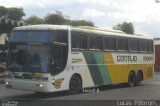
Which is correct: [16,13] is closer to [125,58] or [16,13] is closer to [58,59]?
[125,58]

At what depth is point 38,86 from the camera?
1975 cm

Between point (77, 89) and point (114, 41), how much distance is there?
4581 millimetres

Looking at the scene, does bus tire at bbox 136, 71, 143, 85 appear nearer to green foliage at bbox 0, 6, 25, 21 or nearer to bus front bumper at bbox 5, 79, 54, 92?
bus front bumper at bbox 5, 79, 54, 92

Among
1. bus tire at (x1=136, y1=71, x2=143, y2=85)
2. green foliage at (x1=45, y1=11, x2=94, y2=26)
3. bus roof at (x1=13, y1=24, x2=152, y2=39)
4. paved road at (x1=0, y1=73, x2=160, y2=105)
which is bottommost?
paved road at (x1=0, y1=73, x2=160, y2=105)

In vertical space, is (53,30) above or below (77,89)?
above

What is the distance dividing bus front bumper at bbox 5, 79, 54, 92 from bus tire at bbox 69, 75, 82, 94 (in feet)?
6.10

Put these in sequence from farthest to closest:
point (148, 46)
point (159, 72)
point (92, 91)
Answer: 1. point (159, 72)
2. point (148, 46)
3. point (92, 91)

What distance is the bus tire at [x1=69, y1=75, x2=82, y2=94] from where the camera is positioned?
2173cm

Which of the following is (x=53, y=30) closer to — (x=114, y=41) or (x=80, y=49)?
(x=80, y=49)

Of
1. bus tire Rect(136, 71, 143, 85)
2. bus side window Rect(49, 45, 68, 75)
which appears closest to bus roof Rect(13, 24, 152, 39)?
bus side window Rect(49, 45, 68, 75)

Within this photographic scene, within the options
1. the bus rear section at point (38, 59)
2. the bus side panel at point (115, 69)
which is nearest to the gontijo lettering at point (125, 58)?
the bus side panel at point (115, 69)

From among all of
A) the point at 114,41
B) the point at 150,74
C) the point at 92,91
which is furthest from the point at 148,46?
the point at 92,91

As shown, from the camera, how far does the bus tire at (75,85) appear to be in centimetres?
2173

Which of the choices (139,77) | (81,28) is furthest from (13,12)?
(81,28)
